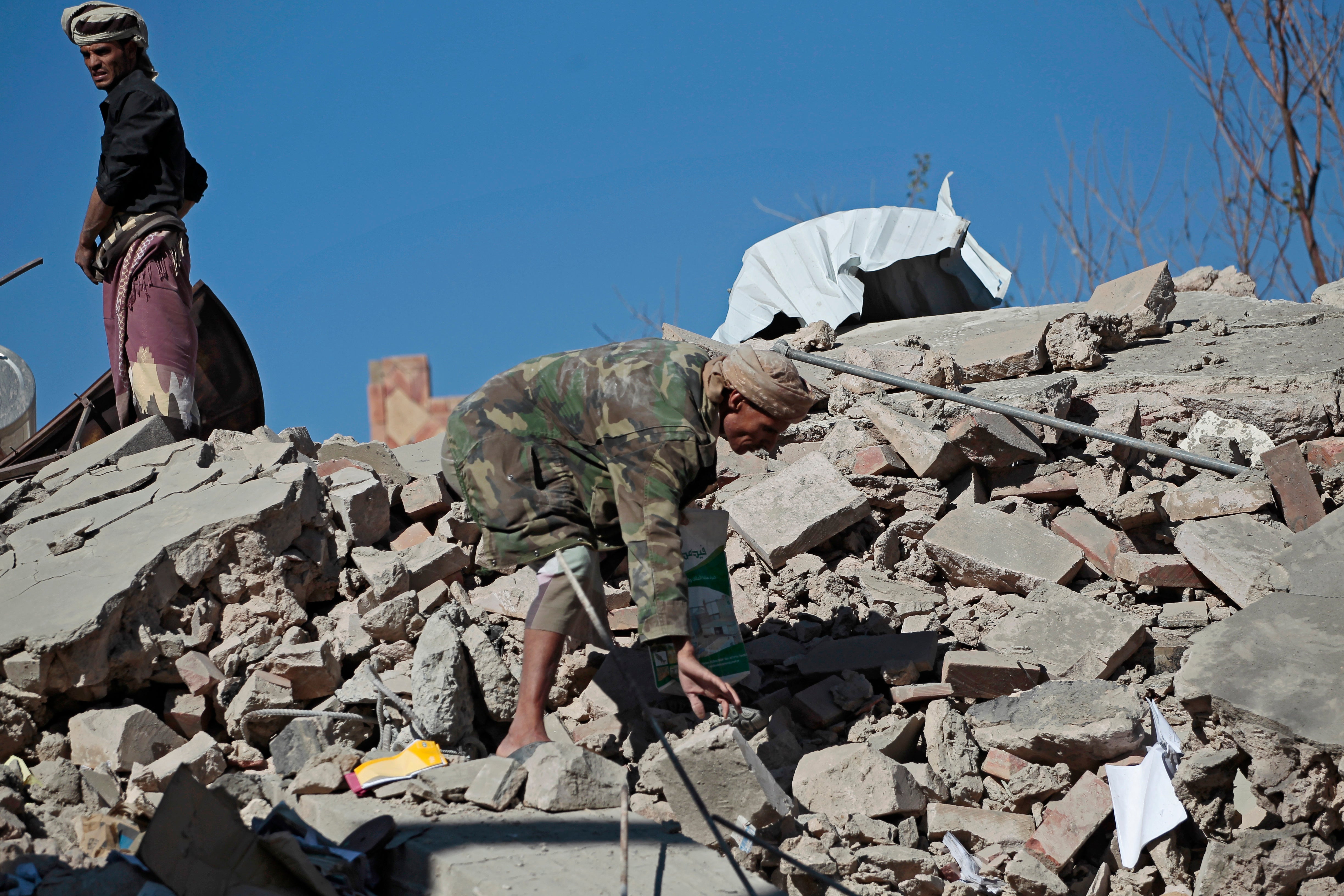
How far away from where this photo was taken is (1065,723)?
3.35 metres

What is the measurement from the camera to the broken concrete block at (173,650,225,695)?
3.58 meters

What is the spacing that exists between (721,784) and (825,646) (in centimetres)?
113

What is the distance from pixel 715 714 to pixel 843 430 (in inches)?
79.9

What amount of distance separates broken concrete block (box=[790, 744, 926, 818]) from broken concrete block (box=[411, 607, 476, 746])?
1104 millimetres

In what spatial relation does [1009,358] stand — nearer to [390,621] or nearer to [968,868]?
[968,868]

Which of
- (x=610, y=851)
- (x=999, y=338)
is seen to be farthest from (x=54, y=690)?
(x=999, y=338)

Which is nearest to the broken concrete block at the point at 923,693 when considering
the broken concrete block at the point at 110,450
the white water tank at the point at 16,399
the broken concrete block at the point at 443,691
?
the broken concrete block at the point at 443,691

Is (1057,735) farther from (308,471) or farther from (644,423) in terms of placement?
(308,471)

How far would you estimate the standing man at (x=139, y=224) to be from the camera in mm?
4477

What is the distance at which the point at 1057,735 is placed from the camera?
10.9ft

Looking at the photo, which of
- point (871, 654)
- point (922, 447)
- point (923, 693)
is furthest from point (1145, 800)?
point (922, 447)

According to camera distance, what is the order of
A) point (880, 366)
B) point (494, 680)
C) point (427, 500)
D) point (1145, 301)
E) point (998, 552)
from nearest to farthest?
1. point (494, 680)
2. point (998, 552)
3. point (427, 500)
4. point (880, 366)
5. point (1145, 301)

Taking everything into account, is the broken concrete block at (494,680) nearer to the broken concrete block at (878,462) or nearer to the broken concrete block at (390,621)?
the broken concrete block at (390,621)

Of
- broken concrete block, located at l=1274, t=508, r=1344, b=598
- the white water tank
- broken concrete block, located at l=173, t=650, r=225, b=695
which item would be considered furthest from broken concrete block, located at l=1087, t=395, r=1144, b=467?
the white water tank
